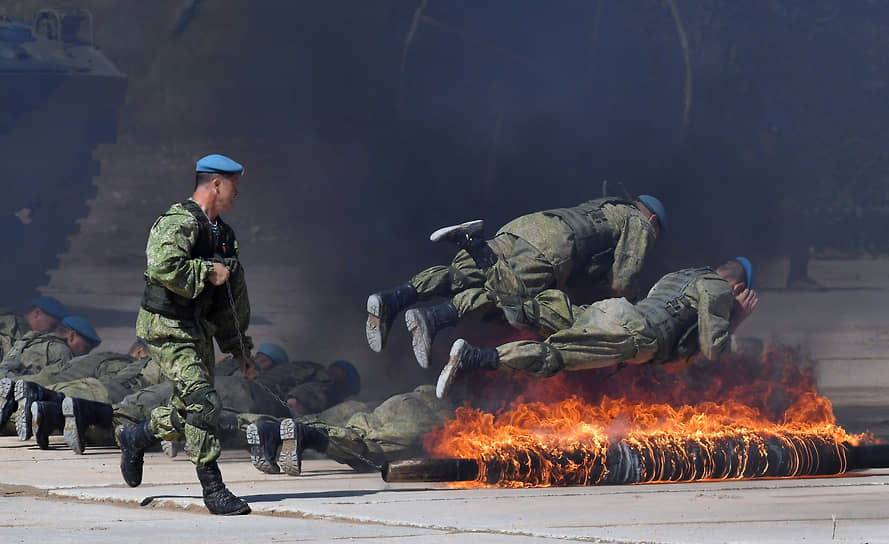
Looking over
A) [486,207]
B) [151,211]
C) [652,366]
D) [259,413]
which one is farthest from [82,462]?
[151,211]

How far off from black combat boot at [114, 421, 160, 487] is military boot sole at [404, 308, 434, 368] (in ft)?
5.64

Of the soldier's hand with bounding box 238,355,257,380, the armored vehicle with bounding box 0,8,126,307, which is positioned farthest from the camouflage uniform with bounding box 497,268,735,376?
the armored vehicle with bounding box 0,8,126,307

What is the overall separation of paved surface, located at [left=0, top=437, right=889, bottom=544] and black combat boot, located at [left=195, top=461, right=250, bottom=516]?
0.20 ft

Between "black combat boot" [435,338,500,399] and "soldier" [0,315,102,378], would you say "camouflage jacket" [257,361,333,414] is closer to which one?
"soldier" [0,315,102,378]

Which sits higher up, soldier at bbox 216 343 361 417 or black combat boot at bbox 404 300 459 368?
black combat boot at bbox 404 300 459 368

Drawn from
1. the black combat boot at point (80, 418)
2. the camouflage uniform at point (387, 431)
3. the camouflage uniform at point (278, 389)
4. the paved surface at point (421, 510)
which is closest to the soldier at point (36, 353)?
the camouflage uniform at point (278, 389)

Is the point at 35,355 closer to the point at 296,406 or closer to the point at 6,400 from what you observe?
the point at 6,400

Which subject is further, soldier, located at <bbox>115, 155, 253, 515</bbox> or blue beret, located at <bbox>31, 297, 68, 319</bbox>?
blue beret, located at <bbox>31, 297, 68, 319</bbox>

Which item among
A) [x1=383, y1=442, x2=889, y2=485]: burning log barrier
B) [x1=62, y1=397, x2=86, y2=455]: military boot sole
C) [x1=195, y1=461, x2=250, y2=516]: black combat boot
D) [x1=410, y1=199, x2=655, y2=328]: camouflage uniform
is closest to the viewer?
[x1=195, y1=461, x2=250, y2=516]: black combat boot

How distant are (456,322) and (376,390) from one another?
2221 millimetres

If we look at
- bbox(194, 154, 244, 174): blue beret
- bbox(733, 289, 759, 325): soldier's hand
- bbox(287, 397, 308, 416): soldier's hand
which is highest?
bbox(194, 154, 244, 174): blue beret

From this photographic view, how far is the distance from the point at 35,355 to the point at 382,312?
9.22ft

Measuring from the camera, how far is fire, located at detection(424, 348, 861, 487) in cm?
627

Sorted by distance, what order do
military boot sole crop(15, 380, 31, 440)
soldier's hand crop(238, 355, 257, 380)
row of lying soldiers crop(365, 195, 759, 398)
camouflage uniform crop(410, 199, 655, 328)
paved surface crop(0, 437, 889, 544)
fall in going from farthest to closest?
camouflage uniform crop(410, 199, 655, 328), military boot sole crop(15, 380, 31, 440), row of lying soldiers crop(365, 195, 759, 398), soldier's hand crop(238, 355, 257, 380), paved surface crop(0, 437, 889, 544)
